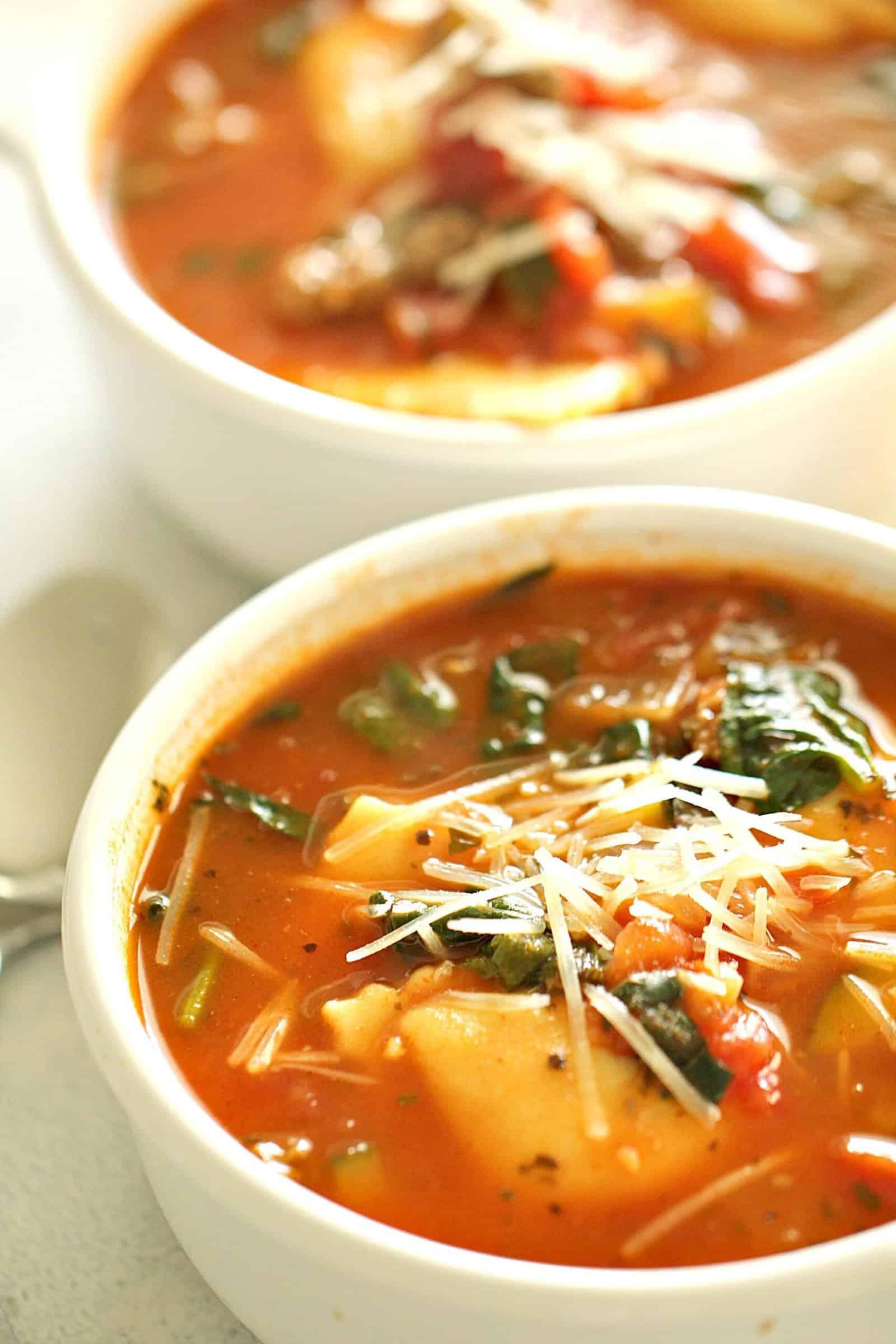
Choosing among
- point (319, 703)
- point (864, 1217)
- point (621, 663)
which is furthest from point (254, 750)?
point (864, 1217)

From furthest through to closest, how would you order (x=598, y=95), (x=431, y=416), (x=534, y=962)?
(x=598, y=95), (x=431, y=416), (x=534, y=962)

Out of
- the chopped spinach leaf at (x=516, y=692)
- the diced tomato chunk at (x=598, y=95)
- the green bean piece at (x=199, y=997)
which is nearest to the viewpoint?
the green bean piece at (x=199, y=997)

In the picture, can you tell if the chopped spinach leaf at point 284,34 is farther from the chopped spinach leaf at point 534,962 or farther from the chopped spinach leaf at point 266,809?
the chopped spinach leaf at point 534,962

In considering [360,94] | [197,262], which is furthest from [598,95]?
[197,262]

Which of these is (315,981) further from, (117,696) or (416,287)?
(416,287)

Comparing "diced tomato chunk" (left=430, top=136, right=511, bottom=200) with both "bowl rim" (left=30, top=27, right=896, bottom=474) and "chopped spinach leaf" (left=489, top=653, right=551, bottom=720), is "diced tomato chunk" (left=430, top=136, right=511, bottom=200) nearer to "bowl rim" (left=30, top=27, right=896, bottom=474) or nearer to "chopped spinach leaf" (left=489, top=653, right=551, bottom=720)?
"bowl rim" (left=30, top=27, right=896, bottom=474)

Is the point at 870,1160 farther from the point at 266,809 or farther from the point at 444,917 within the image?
the point at 266,809

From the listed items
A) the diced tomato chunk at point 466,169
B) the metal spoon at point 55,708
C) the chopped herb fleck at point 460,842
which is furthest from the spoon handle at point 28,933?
the diced tomato chunk at point 466,169
